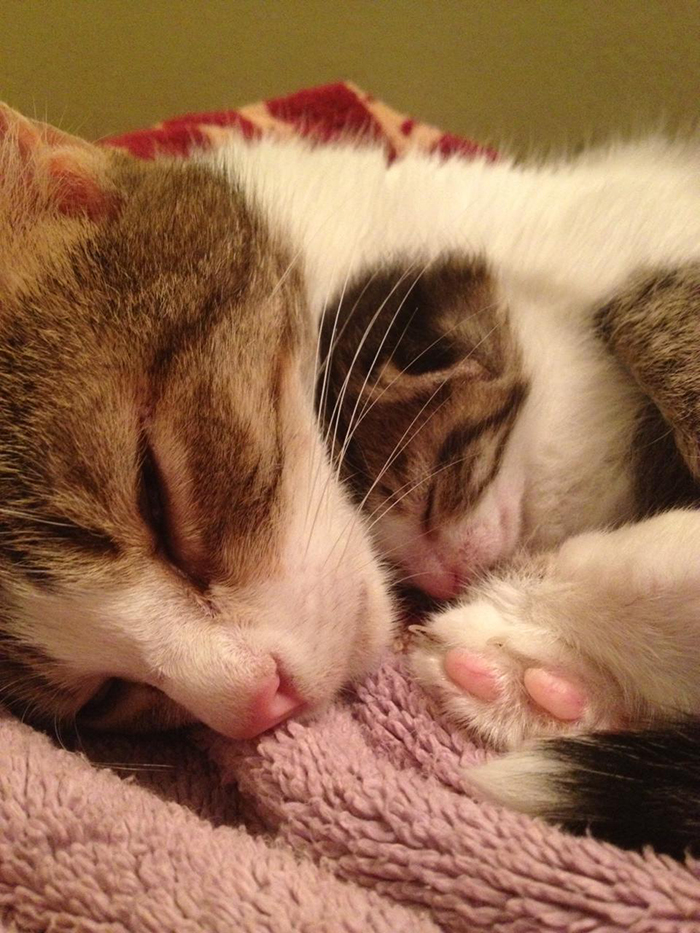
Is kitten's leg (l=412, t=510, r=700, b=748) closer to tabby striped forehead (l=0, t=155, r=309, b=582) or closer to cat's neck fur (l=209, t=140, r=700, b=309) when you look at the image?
tabby striped forehead (l=0, t=155, r=309, b=582)

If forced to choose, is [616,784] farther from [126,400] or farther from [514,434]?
[126,400]

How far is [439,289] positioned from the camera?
3.24ft

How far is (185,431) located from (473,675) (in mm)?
364

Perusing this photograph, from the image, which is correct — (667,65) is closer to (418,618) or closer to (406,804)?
(418,618)

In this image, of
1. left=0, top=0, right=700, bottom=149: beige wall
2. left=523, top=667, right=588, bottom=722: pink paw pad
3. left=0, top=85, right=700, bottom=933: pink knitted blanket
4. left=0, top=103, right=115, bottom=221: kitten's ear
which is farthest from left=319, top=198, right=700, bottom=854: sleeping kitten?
left=0, top=0, right=700, bottom=149: beige wall

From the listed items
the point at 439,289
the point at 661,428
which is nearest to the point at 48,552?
the point at 439,289

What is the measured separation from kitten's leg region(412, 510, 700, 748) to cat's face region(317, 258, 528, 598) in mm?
96

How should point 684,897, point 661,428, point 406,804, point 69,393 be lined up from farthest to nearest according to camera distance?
point 661,428 < point 69,393 < point 406,804 < point 684,897

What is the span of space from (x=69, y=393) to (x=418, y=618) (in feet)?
1.54

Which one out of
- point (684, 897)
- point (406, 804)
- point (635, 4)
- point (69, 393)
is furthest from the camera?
point (635, 4)

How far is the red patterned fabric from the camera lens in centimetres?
163

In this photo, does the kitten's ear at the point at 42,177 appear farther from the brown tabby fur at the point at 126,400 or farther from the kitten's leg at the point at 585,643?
the kitten's leg at the point at 585,643

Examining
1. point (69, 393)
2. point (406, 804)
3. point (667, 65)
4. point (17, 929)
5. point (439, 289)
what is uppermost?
point (667, 65)

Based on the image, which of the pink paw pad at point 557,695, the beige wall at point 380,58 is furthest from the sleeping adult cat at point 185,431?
the beige wall at point 380,58
